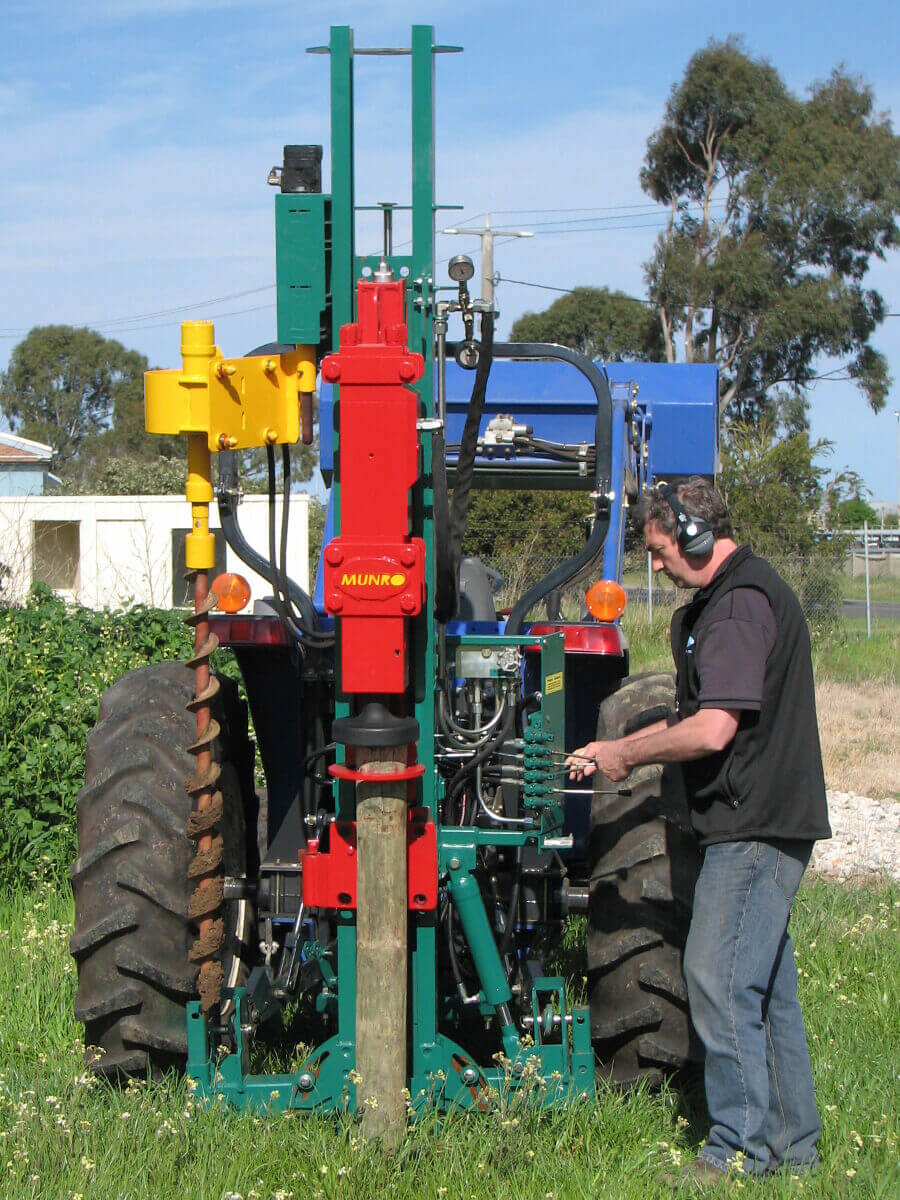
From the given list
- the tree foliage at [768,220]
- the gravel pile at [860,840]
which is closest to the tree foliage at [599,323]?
the tree foliage at [768,220]

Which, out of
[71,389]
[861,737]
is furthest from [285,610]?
[71,389]

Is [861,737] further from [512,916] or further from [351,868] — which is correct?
[351,868]

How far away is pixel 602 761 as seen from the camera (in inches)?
148

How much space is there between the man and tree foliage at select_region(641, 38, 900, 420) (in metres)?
33.8

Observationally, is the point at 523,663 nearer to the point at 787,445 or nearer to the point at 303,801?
the point at 303,801

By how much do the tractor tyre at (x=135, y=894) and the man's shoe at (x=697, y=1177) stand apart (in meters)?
1.38

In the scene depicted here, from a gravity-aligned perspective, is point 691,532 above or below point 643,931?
above

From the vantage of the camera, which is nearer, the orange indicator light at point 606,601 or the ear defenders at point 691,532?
the ear defenders at point 691,532

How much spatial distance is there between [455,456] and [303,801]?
2.10m

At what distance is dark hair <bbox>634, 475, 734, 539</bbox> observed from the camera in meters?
3.77

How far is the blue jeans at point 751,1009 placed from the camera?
11.8 feet

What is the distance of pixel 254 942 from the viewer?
4.46 m

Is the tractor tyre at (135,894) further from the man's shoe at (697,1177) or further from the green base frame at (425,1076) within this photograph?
the man's shoe at (697,1177)

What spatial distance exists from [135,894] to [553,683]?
4.32 feet
